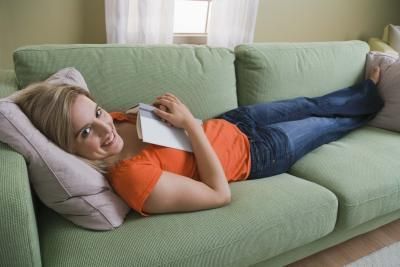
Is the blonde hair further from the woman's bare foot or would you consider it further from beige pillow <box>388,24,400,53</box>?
beige pillow <box>388,24,400,53</box>

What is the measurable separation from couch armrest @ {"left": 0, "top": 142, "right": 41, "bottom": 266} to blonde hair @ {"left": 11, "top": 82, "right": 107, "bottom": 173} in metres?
0.17

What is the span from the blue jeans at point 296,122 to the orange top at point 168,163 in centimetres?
6

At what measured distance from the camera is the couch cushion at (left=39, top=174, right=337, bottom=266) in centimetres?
101

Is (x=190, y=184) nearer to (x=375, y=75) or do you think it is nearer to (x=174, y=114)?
(x=174, y=114)

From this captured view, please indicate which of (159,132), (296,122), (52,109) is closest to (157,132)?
(159,132)

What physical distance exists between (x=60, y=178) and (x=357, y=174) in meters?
1.10

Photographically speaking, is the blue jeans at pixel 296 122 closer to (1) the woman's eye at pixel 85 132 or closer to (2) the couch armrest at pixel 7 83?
(1) the woman's eye at pixel 85 132

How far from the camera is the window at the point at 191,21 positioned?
2.52m

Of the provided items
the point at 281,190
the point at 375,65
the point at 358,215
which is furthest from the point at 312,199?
the point at 375,65

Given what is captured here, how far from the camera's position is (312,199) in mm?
1334

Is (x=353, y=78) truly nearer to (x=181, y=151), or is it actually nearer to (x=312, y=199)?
(x=312, y=199)

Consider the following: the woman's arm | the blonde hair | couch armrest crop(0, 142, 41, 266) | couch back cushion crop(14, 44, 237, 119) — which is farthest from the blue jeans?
couch armrest crop(0, 142, 41, 266)

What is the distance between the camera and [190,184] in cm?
117

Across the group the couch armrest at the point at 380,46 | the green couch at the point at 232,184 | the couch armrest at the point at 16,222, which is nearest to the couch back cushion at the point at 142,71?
the green couch at the point at 232,184
